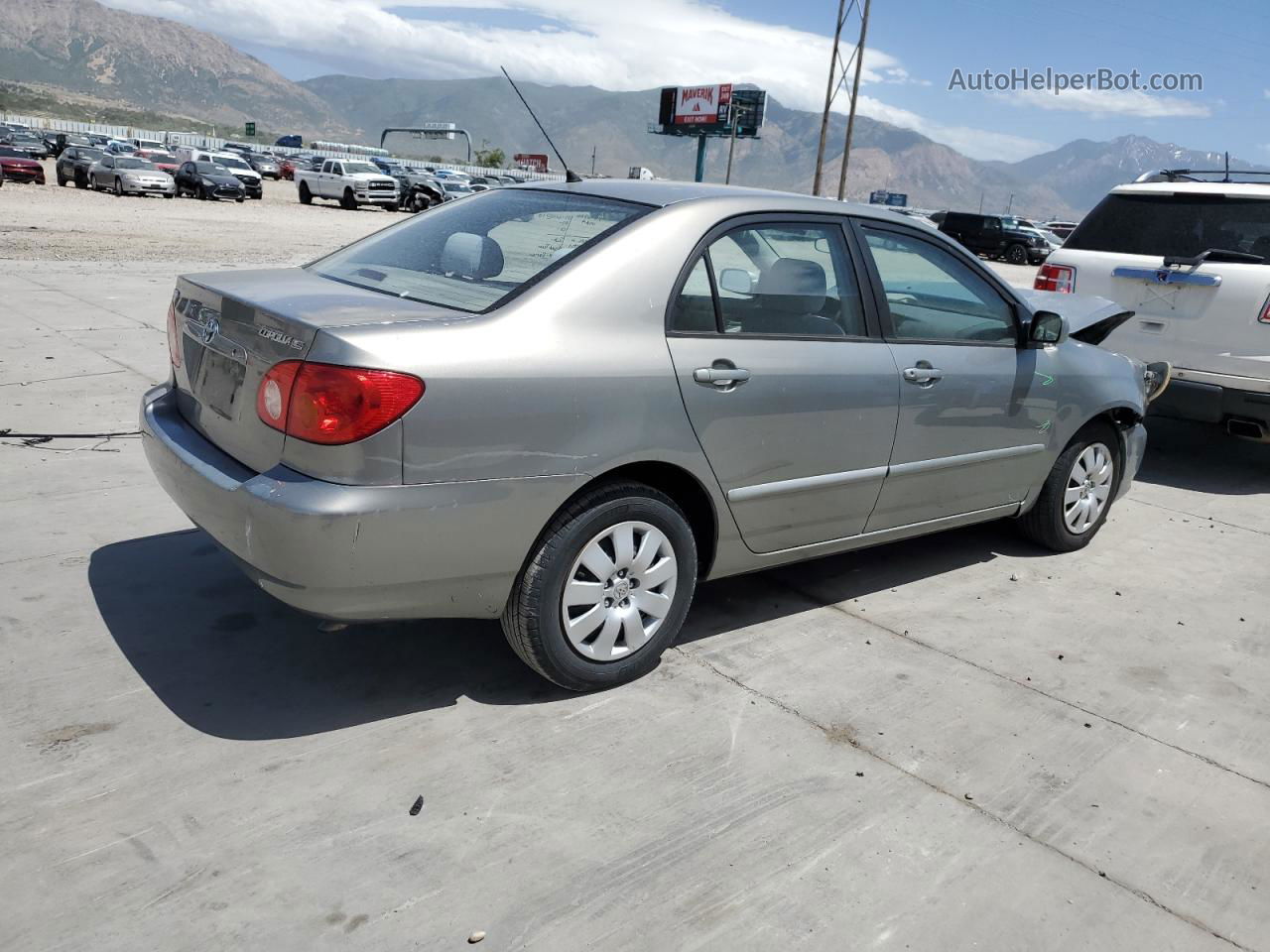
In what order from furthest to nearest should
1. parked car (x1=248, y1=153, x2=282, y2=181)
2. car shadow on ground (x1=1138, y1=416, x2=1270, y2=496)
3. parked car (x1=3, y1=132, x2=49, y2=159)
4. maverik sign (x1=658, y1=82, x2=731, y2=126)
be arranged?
maverik sign (x1=658, y1=82, x2=731, y2=126), parked car (x1=248, y1=153, x2=282, y2=181), parked car (x1=3, y1=132, x2=49, y2=159), car shadow on ground (x1=1138, y1=416, x2=1270, y2=496)

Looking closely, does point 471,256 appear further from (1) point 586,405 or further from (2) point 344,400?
(2) point 344,400

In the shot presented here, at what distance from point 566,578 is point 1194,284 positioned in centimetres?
521

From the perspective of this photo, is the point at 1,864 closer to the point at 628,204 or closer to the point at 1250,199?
the point at 628,204

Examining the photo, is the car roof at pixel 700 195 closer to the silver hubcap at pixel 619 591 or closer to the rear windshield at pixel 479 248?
the rear windshield at pixel 479 248

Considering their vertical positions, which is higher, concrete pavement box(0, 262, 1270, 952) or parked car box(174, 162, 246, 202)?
parked car box(174, 162, 246, 202)

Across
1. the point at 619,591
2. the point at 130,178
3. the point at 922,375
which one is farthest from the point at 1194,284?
the point at 130,178

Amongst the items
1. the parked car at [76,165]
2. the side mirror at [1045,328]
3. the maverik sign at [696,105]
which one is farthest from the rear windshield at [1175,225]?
the maverik sign at [696,105]

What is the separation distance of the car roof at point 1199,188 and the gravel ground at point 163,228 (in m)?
12.4

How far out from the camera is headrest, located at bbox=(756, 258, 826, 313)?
3.86m

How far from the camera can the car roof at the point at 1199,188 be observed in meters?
6.83

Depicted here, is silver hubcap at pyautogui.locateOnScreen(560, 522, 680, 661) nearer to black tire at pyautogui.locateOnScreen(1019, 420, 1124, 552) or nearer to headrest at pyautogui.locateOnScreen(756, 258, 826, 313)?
headrest at pyautogui.locateOnScreen(756, 258, 826, 313)

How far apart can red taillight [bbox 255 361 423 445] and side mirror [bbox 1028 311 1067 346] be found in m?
2.94

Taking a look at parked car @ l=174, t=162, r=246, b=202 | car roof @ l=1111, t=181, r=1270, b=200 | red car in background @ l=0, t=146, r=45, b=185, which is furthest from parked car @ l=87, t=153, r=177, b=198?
car roof @ l=1111, t=181, r=1270, b=200

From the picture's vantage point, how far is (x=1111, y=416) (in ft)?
17.7
